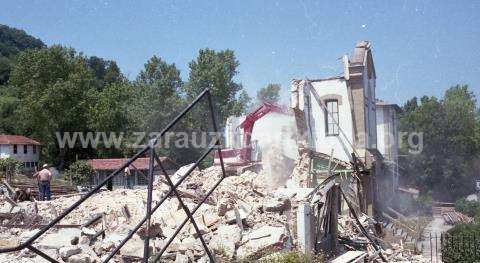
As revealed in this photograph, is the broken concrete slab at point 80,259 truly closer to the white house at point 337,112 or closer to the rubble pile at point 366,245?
the rubble pile at point 366,245

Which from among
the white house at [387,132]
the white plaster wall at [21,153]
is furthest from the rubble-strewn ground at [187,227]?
the white plaster wall at [21,153]

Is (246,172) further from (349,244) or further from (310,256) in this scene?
(310,256)

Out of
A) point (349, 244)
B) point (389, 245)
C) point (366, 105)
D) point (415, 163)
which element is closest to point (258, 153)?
point (366, 105)

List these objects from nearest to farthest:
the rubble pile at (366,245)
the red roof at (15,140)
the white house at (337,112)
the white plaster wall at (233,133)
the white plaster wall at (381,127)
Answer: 1. the rubble pile at (366,245)
2. the white house at (337,112)
3. the white plaster wall at (233,133)
4. the white plaster wall at (381,127)
5. the red roof at (15,140)

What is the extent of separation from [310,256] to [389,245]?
8239 millimetres

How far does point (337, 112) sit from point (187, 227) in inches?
499

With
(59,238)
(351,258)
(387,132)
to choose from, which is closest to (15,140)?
(387,132)

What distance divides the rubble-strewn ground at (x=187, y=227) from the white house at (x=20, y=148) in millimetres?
39221

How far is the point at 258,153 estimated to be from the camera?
90.1 feet

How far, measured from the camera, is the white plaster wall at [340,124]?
79.2 ft

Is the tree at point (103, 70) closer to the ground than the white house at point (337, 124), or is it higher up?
higher up

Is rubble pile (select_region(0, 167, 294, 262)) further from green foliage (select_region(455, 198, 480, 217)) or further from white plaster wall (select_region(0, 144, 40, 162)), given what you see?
white plaster wall (select_region(0, 144, 40, 162))

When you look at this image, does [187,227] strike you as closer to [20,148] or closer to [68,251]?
[68,251]

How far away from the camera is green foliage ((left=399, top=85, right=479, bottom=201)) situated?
47344 mm
